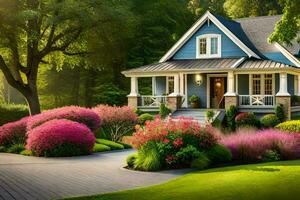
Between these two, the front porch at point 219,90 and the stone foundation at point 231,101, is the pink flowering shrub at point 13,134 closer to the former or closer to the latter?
the front porch at point 219,90

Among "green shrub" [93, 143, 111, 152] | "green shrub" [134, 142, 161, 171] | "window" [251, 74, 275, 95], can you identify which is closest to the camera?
"green shrub" [134, 142, 161, 171]

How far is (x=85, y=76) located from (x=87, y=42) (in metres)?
12.3

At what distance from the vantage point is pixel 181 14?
50969mm

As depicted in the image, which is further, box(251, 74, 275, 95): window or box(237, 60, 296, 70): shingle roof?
box(251, 74, 275, 95): window

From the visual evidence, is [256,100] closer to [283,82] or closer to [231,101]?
[231,101]

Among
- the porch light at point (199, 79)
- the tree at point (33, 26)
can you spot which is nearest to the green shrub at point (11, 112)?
the tree at point (33, 26)

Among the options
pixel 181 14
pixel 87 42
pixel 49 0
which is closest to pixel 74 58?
pixel 87 42

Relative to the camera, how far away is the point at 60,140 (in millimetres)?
18141

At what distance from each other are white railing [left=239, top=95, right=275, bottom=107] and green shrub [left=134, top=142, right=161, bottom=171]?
17497mm

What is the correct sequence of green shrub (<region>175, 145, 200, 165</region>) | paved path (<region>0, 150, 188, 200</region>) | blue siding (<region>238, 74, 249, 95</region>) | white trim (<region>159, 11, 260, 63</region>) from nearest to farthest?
paved path (<region>0, 150, 188, 200</region>) → green shrub (<region>175, 145, 200, 165</region>) → white trim (<region>159, 11, 260, 63</region>) → blue siding (<region>238, 74, 249, 95</region>)

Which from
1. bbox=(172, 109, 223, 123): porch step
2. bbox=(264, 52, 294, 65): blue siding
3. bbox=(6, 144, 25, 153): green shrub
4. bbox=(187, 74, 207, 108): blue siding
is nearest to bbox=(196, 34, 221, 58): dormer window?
bbox=(187, 74, 207, 108): blue siding

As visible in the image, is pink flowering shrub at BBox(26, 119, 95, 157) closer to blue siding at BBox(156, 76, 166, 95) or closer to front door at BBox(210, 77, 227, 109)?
front door at BBox(210, 77, 227, 109)

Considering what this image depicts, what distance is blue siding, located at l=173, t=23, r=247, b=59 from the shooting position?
3438 cm

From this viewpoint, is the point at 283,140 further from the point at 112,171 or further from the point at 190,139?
the point at 112,171
